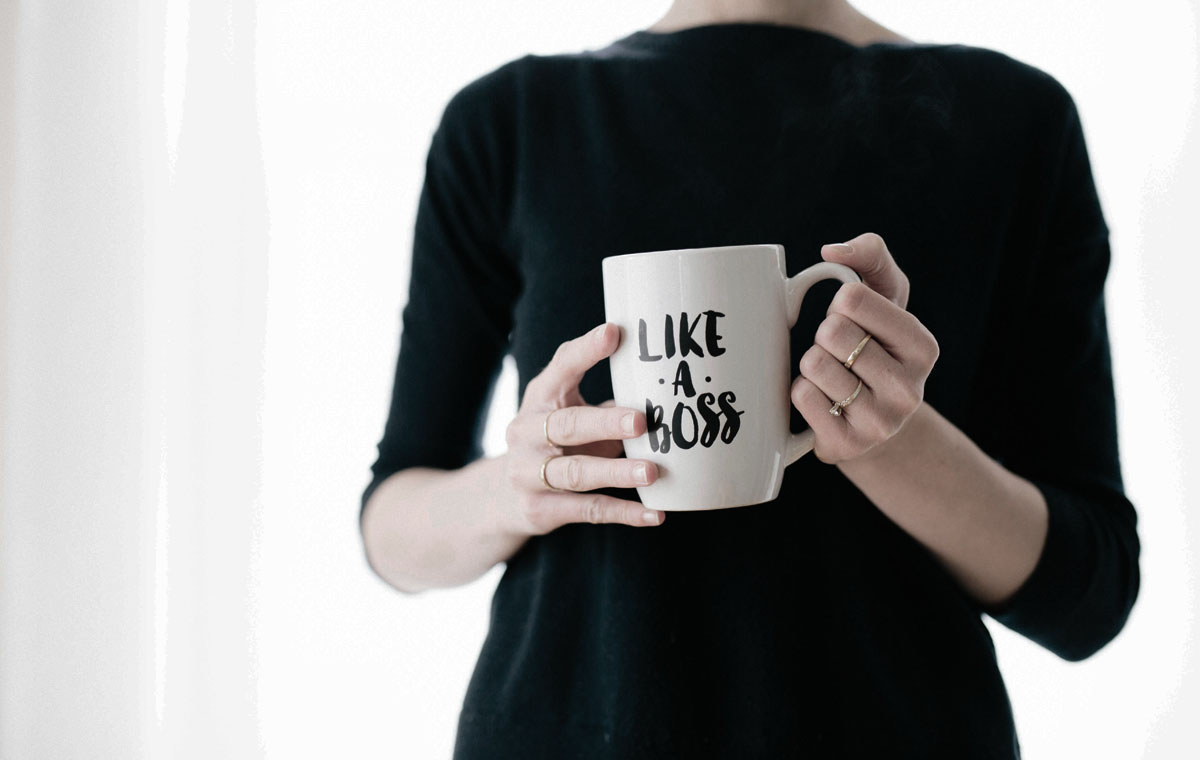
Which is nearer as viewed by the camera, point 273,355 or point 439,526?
point 439,526

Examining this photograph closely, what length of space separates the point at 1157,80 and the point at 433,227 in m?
1.05

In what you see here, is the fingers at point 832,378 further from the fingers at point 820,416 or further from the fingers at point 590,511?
the fingers at point 590,511

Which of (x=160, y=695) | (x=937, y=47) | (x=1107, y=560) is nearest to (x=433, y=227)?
(x=937, y=47)

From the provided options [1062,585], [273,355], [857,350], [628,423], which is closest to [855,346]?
[857,350]

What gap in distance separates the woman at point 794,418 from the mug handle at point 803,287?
0.23 feet

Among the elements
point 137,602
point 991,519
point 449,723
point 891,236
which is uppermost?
point 891,236

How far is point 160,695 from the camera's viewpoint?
1.36m

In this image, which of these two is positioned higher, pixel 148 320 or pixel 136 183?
pixel 136 183

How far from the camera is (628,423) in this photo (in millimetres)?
516

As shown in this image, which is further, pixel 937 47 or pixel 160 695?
pixel 160 695

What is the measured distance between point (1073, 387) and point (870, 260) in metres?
0.31

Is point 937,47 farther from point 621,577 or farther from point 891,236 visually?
point 621,577

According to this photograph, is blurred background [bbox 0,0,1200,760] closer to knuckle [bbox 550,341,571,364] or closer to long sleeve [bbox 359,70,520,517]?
long sleeve [bbox 359,70,520,517]

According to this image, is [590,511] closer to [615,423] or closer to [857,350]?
[615,423]
